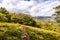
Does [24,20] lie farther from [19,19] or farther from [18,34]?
[18,34]

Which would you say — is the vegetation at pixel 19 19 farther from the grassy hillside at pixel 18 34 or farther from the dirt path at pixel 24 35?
the dirt path at pixel 24 35

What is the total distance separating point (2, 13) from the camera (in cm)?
2314

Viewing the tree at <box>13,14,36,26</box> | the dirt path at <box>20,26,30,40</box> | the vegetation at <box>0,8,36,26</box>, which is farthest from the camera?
the tree at <box>13,14,36,26</box>

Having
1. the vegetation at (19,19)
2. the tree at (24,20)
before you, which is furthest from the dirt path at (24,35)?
the tree at (24,20)

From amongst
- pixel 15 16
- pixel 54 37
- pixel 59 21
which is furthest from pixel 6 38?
pixel 59 21

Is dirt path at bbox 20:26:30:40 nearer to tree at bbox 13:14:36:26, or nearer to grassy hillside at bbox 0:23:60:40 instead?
grassy hillside at bbox 0:23:60:40

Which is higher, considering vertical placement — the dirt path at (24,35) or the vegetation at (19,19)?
the vegetation at (19,19)

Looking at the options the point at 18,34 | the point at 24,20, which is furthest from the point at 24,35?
the point at 24,20

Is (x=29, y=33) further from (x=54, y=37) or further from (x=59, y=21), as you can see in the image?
(x=59, y=21)

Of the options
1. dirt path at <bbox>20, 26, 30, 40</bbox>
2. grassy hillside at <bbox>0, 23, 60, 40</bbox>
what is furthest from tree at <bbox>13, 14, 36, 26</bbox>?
dirt path at <bbox>20, 26, 30, 40</bbox>

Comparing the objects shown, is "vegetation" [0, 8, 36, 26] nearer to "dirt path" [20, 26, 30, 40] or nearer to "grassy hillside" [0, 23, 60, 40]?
"grassy hillside" [0, 23, 60, 40]

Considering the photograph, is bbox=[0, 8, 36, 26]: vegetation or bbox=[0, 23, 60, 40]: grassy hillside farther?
bbox=[0, 8, 36, 26]: vegetation

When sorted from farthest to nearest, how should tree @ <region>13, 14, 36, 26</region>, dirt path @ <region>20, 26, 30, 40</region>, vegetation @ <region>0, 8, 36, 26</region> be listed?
tree @ <region>13, 14, 36, 26</region>
vegetation @ <region>0, 8, 36, 26</region>
dirt path @ <region>20, 26, 30, 40</region>

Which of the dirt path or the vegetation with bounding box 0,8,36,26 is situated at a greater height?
the vegetation with bounding box 0,8,36,26
